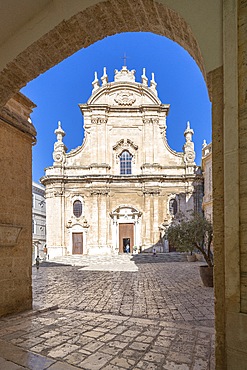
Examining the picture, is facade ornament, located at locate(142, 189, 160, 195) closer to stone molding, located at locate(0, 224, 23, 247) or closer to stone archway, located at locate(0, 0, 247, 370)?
stone molding, located at locate(0, 224, 23, 247)

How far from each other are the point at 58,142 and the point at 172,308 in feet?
76.0

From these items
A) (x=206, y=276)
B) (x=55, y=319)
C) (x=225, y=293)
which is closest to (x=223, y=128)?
(x=225, y=293)

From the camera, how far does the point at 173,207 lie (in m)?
25.0

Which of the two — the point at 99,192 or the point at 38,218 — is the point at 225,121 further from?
the point at 38,218

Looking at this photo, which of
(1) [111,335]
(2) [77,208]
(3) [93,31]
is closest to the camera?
(3) [93,31]

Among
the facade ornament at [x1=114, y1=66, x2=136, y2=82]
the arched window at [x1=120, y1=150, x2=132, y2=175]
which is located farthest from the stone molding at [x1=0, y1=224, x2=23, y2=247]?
the facade ornament at [x1=114, y1=66, x2=136, y2=82]

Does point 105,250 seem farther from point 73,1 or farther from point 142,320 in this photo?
point 73,1

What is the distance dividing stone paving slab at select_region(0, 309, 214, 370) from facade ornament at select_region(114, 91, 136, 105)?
2495 cm

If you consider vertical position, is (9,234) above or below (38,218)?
above

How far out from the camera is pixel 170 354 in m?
2.99

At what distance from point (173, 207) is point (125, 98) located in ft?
41.9

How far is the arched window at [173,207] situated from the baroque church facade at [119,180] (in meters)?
0.10

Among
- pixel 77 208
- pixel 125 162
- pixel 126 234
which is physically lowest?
pixel 126 234

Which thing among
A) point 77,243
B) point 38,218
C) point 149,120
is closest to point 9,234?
point 77,243
